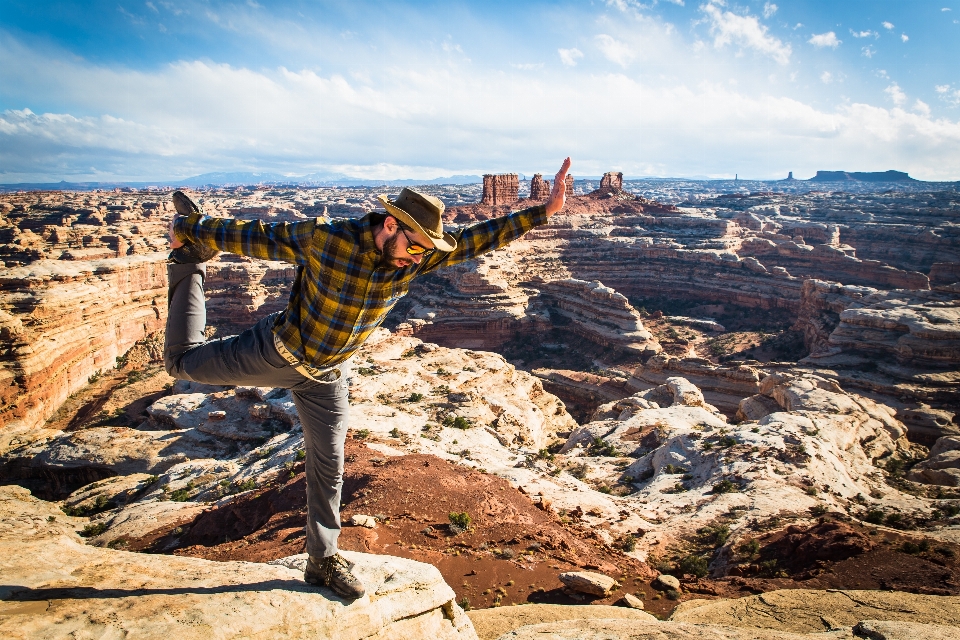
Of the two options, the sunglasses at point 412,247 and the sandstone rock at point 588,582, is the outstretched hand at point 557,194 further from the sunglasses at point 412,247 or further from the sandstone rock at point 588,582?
the sandstone rock at point 588,582

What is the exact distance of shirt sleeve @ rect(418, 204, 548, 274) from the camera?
425cm

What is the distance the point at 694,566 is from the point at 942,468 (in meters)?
12.5

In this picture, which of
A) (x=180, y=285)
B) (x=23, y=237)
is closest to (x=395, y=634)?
(x=180, y=285)

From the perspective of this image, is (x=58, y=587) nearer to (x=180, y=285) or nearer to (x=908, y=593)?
(x=180, y=285)

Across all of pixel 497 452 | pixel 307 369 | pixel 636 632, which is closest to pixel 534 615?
pixel 636 632

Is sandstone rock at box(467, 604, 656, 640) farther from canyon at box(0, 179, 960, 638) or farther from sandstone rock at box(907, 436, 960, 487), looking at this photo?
sandstone rock at box(907, 436, 960, 487)

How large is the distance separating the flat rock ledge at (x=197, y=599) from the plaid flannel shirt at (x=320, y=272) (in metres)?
1.85

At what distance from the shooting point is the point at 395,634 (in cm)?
426

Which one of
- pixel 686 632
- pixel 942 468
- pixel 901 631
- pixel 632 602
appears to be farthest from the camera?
pixel 942 468

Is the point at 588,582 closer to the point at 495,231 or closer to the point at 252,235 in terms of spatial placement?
the point at 495,231

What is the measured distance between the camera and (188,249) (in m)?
3.85

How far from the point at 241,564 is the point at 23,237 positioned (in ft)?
174

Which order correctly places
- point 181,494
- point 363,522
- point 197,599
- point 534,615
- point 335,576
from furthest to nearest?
point 181,494 → point 363,522 → point 534,615 → point 335,576 → point 197,599

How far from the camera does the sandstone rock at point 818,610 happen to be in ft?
19.2
